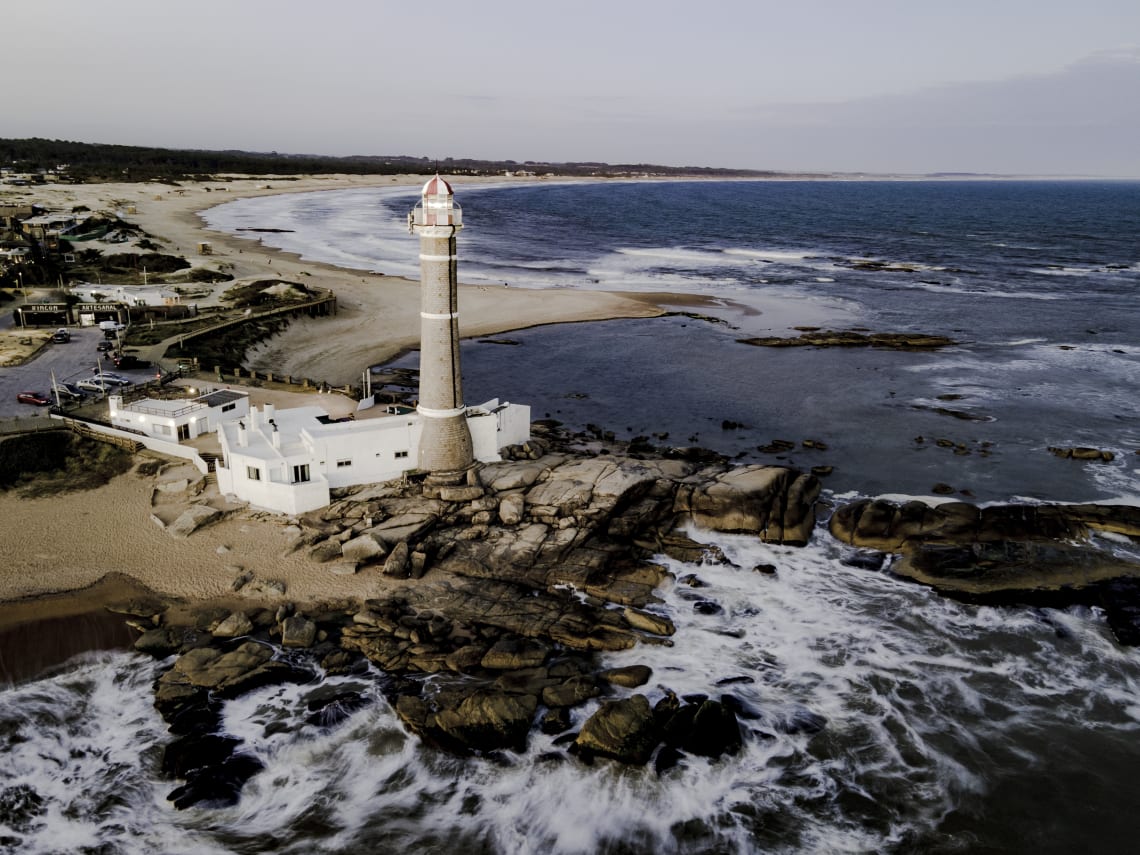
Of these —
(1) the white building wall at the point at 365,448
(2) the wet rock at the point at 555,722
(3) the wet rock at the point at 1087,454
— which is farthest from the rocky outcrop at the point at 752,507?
(3) the wet rock at the point at 1087,454

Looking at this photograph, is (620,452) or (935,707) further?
(620,452)

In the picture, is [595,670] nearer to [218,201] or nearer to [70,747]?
[70,747]

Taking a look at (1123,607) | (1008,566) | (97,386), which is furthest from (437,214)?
(1123,607)

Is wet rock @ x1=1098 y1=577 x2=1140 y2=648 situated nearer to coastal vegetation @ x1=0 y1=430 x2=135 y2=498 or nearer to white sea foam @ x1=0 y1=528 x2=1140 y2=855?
white sea foam @ x1=0 y1=528 x2=1140 y2=855

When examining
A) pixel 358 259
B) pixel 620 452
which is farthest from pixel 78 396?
pixel 358 259

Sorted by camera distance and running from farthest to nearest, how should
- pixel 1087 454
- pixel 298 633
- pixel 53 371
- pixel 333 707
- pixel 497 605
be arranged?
pixel 53 371 → pixel 1087 454 → pixel 497 605 → pixel 298 633 → pixel 333 707

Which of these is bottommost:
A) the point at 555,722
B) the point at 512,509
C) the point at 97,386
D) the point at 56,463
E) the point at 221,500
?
the point at 555,722

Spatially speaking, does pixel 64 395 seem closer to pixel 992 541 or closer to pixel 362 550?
pixel 362 550

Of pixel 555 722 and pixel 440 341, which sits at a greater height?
pixel 440 341
